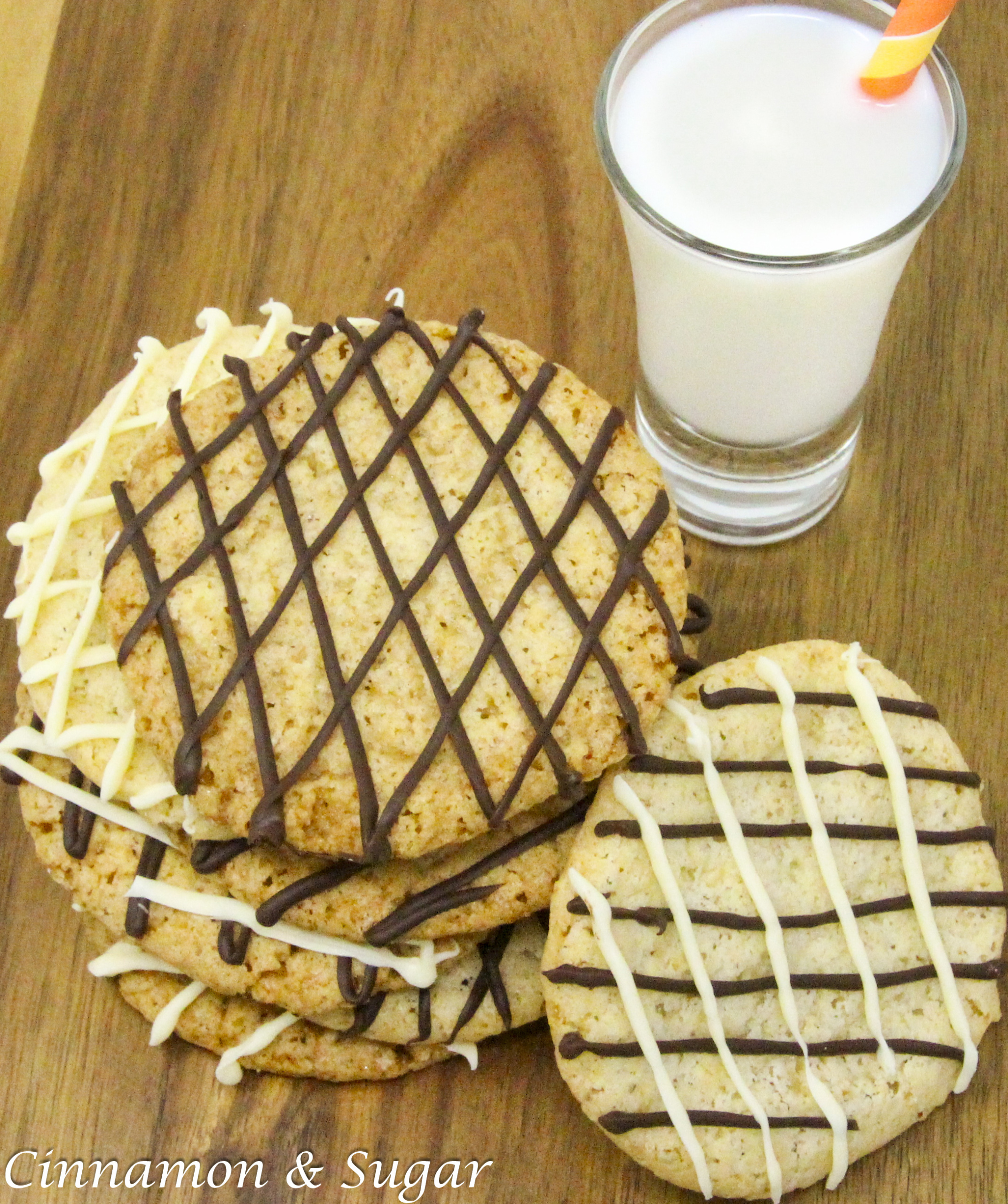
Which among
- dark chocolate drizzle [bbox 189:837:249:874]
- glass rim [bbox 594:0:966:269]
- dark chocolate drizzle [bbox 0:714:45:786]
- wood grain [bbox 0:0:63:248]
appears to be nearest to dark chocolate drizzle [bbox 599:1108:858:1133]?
dark chocolate drizzle [bbox 189:837:249:874]

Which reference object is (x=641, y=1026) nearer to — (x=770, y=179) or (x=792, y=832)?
(x=792, y=832)

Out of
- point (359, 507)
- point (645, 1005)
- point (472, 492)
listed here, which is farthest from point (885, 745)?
point (359, 507)

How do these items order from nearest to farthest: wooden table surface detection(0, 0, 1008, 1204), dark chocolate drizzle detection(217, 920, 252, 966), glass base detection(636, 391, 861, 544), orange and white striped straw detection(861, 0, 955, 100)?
1. orange and white striped straw detection(861, 0, 955, 100)
2. dark chocolate drizzle detection(217, 920, 252, 966)
3. wooden table surface detection(0, 0, 1008, 1204)
4. glass base detection(636, 391, 861, 544)

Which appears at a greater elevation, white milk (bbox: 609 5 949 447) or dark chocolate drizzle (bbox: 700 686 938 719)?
white milk (bbox: 609 5 949 447)

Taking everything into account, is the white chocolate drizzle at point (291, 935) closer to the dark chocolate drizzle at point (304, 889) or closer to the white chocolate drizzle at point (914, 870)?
the dark chocolate drizzle at point (304, 889)

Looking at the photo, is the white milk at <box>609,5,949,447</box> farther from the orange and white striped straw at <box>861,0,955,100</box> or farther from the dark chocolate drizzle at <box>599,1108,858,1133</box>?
the dark chocolate drizzle at <box>599,1108,858,1133</box>

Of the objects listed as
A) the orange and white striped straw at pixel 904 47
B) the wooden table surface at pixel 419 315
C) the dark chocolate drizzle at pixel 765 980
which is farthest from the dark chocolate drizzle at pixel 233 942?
the orange and white striped straw at pixel 904 47

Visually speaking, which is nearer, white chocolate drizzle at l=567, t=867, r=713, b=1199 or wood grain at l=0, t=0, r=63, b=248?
white chocolate drizzle at l=567, t=867, r=713, b=1199
